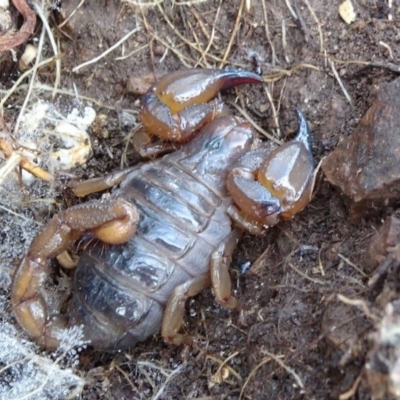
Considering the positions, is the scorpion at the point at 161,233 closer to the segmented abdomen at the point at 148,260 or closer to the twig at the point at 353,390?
the segmented abdomen at the point at 148,260

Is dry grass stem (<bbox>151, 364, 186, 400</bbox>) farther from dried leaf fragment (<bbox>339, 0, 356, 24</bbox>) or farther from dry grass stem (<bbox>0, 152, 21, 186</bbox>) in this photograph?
dried leaf fragment (<bbox>339, 0, 356, 24</bbox>)

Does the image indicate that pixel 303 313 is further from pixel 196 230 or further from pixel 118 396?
pixel 118 396

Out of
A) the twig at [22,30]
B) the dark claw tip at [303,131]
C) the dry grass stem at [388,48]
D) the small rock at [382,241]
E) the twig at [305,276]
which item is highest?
the twig at [22,30]

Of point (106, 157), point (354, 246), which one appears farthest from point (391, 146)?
point (106, 157)

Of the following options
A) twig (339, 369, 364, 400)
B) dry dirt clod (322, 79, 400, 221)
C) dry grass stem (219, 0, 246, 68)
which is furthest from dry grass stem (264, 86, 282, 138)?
twig (339, 369, 364, 400)

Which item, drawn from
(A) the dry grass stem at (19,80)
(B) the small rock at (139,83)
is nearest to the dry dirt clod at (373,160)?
(B) the small rock at (139,83)

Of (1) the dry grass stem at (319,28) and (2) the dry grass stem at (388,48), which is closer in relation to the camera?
(2) the dry grass stem at (388,48)
